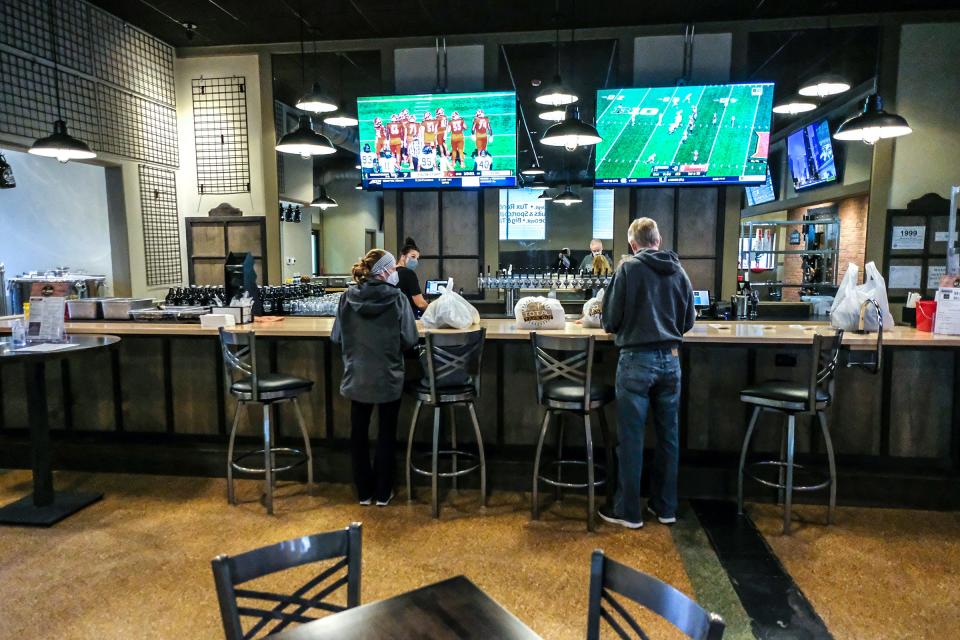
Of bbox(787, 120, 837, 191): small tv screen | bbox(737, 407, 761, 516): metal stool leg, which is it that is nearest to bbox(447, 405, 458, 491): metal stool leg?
bbox(737, 407, 761, 516): metal stool leg

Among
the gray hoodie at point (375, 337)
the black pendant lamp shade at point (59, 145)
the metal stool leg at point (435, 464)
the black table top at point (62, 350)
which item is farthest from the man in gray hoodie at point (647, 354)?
the black pendant lamp shade at point (59, 145)

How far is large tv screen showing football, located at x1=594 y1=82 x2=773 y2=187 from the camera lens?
223 inches

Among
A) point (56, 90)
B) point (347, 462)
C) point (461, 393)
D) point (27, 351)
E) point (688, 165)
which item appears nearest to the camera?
point (27, 351)

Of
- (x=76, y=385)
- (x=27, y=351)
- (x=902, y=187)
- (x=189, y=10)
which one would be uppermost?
(x=189, y=10)

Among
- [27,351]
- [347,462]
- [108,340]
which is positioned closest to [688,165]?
[347,462]

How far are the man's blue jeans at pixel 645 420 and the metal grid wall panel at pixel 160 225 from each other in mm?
5741

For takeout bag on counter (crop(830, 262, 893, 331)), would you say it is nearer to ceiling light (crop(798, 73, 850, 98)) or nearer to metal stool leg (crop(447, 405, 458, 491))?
ceiling light (crop(798, 73, 850, 98))

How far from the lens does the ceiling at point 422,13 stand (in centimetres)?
570

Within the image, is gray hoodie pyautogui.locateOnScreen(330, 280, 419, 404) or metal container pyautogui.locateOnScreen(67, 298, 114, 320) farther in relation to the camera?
metal container pyautogui.locateOnScreen(67, 298, 114, 320)

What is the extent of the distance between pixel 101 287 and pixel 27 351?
416cm

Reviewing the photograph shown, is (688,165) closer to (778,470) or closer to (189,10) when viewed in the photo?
(778,470)

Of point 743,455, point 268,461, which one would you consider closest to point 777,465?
point 743,455

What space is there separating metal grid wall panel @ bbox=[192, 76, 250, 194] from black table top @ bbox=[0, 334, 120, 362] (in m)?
3.77

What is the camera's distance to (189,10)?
19.2 feet
